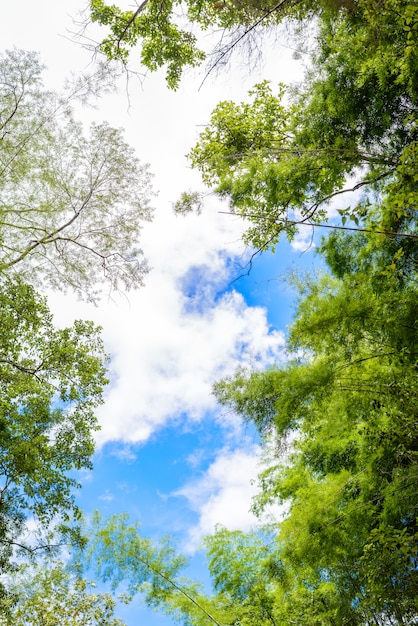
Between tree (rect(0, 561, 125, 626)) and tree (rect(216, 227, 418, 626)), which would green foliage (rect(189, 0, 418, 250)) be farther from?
tree (rect(0, 561, 125, 626))

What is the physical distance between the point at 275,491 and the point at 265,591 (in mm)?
1570

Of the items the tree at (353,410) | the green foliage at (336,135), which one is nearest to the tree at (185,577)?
the tree at (353,410)

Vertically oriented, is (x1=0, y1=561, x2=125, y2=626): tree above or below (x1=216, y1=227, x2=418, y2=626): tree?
below

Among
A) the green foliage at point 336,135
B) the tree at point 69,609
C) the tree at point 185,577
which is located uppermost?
the green foliage at point 336,135

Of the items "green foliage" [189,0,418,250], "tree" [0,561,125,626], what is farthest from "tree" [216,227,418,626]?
"tree" [0,561,125,626]

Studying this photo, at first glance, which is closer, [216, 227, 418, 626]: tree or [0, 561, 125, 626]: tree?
[216, 227, 418, 626]: tree

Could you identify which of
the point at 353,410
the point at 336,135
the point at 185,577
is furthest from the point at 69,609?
the point at 336,135

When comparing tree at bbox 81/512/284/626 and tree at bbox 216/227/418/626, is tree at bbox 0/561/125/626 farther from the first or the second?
tree at bbox 216/227/418/626

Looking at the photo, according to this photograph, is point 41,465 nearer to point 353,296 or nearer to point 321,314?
point 321,314

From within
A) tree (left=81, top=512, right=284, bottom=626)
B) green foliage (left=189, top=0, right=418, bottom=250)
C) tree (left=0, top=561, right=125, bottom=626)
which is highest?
green foliage (left=189, top=0, right=418, bottom=250)

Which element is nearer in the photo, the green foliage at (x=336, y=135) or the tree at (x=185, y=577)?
the green foliage at (x=336, y=135)

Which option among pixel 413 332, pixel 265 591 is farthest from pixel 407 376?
pixel 265 591

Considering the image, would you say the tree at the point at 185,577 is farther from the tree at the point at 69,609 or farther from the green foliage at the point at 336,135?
the green foliage at the point at 336,135

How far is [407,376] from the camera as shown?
3.80 m
